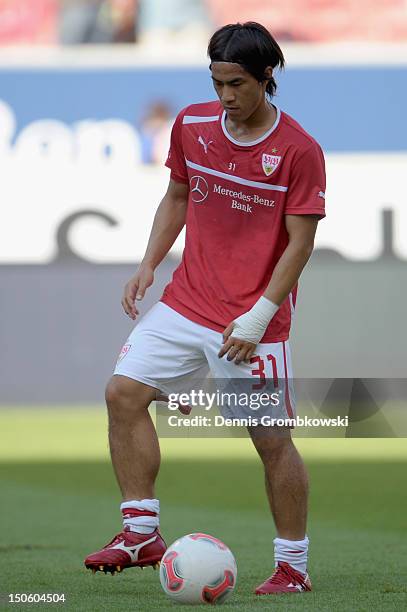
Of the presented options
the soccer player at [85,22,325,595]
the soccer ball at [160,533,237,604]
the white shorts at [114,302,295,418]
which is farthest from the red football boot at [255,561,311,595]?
the white shorts at [114,302,295,418]

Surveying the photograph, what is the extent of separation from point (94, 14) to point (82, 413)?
20.4 ft

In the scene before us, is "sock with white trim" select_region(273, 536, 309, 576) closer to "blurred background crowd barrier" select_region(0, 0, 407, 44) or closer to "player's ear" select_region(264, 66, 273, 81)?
"player's ear" select_region(264, 66, 273, 81)

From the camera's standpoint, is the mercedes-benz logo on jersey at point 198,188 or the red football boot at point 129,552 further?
the mercedes-benz logo on jersey at point 198,188

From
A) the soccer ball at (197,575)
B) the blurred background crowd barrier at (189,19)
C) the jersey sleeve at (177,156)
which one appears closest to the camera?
the soccer ball at (197,575)

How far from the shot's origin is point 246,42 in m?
4.54

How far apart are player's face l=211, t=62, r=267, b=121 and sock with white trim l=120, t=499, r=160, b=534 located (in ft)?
4.74

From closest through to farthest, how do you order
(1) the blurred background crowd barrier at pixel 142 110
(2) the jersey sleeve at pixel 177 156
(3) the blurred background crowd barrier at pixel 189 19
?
(2) the jersey sleeve at pixel 177 156 → (1) the blurred background crowd barrier at pixel 142 110 → (3) the blurred background crowd barrier at pixel 189 19

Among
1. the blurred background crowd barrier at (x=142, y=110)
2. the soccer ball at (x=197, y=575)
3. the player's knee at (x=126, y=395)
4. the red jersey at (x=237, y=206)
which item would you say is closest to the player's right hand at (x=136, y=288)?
the red jersey at (x=237, y=206)

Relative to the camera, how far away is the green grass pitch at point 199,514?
466 centimetres

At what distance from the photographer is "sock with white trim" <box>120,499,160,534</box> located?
15.3 ft

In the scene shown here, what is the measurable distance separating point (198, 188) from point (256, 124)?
1.08 ft

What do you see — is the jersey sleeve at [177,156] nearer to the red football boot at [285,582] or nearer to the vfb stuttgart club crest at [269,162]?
the vfb stuttgart club crest at [269,162]

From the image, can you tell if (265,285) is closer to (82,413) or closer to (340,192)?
(82,413)

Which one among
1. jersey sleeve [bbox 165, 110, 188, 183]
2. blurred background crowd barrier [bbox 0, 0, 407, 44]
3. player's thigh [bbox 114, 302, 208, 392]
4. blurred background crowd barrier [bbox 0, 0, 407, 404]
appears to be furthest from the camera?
blurred background crowd barrier [bbox 0, 0, 407, 44]
